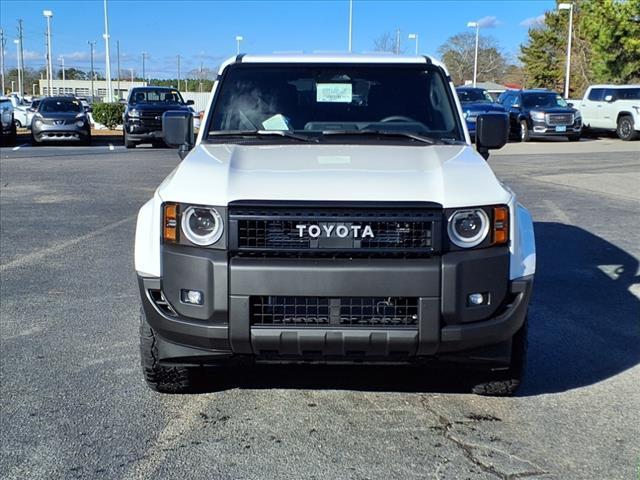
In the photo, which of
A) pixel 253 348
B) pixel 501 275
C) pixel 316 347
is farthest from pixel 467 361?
pixel 253 348

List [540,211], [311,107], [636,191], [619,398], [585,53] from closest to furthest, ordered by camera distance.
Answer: [619,398] < [311,107] < [540,211] < [636,191] < [585,53]

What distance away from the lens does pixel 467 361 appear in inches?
156

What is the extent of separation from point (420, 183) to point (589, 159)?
18.9 meters

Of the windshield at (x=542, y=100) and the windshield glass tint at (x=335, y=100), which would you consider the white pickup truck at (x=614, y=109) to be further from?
the windshield glass tint at (x=335, y=100)

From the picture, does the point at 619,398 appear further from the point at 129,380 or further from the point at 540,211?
the point at 540,211

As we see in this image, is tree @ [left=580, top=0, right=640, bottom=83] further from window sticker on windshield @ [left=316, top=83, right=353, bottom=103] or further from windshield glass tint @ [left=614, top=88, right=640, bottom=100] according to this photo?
window sticker on windshield @ [left=316, top=83, right=353, bottom=103]

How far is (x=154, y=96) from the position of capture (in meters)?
25.1

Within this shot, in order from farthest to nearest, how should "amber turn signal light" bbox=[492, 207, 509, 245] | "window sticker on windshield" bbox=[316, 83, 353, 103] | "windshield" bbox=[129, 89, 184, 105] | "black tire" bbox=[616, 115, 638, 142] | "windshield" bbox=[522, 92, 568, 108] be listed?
"windshield" bbox=[522, 92, 568, 108] < "black tire" bbox=[616, 115, 638, 142] < "windshield" bbox=[129, 89, 184, 105] < "window sticker on windshield" bbox=[316, 83, 353, 103] < "amber turn signal light" bbox=[492, 207, 509, 245]

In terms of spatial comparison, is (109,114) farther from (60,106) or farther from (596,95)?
(596,95)

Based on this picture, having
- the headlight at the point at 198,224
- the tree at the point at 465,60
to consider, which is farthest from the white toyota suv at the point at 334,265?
the tree at the point at 465,60

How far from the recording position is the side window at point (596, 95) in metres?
29.0

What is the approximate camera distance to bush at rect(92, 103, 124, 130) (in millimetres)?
35350

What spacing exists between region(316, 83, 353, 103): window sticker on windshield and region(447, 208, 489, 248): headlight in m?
1.82

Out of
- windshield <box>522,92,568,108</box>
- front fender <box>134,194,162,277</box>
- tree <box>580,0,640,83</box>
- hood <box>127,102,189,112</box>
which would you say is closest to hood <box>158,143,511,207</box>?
front fender <box>134,194,162,277</box>
